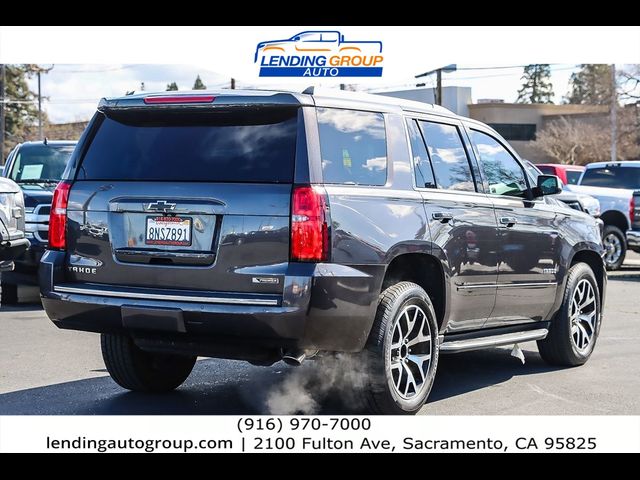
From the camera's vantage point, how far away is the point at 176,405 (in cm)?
647

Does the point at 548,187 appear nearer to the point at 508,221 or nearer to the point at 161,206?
the point at 508,221

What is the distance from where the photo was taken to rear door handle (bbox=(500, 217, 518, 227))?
284 inches

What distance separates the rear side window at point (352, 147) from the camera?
Result: 5.64m

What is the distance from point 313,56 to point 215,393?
16554 millimetres

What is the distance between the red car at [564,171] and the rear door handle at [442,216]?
15162 mm

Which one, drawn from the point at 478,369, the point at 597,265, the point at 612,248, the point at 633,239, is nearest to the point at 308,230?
the point at 478,369

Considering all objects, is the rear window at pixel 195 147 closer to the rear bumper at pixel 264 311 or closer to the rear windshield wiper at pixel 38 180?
the rear bumper at pixel 264 311

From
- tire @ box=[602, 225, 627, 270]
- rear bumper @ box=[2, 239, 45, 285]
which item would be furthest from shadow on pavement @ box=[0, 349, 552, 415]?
tire @ box=[602, 225, 627, 270]

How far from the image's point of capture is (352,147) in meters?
5.85

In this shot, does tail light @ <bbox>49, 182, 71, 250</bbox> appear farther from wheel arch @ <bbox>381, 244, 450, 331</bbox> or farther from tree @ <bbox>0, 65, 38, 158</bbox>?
tree @ <bbox>0, 65, 38, 158</bbox>

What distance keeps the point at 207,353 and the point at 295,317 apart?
2.26ft

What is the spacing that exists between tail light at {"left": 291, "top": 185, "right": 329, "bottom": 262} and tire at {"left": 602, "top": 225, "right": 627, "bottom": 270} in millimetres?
13905

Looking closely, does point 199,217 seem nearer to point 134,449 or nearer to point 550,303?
point 134,449

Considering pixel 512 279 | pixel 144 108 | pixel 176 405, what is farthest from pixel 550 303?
pixel 144 108
